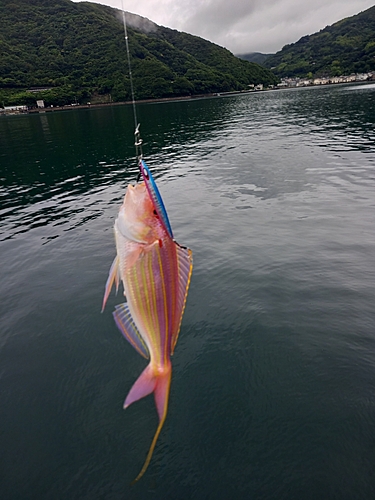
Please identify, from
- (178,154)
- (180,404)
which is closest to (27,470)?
(180,404)

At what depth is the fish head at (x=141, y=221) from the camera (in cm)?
336

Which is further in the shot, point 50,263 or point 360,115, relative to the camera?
point 360,115

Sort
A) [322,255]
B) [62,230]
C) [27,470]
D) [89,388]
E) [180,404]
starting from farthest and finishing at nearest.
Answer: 1. [62,230]
2. [322,255]
3. [89,388]
4. [180,404]
5. [27,470]

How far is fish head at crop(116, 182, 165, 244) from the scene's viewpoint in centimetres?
336

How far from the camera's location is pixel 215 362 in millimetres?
7656

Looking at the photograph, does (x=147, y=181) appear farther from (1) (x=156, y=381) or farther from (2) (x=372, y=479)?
(2) (x=372, y=479)

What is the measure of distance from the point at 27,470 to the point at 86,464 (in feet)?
3.49

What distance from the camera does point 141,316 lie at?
342 centimetres

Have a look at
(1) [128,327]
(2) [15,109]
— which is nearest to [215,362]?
(1) [128,327]

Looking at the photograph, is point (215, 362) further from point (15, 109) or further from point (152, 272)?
point (15, 109)

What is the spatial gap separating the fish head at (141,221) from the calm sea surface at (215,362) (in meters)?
4.58

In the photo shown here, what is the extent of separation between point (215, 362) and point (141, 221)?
5.42m

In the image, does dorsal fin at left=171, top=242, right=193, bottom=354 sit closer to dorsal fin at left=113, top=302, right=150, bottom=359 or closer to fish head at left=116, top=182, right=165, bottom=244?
fish head at left=116, top=182, right=165, bottom=244

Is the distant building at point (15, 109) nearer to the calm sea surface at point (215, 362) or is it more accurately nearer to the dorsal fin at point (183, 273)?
the calm sea surface at point (215, 362)
